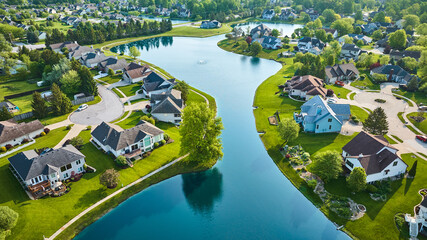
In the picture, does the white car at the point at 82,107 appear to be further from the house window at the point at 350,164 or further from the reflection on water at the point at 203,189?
the house window at the point at 350,164

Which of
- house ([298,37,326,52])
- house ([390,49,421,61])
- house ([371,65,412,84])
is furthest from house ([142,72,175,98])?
house ([390,49,421,61])

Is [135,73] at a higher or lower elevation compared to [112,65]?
higher

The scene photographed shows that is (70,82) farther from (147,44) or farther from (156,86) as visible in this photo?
(147,44)

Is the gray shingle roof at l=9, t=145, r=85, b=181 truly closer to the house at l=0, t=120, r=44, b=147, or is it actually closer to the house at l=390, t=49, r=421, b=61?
the house at l=0, t=120, r=44, b=147

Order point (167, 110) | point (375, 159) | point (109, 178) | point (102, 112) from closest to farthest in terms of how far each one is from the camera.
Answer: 1. point (109, 178)
2. point (375, 159)
3. point (167, 110)
4. point (102, 112)

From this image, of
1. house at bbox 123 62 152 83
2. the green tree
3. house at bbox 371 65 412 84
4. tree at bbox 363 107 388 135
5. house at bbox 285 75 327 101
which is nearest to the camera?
tree at bbox 363 107 388 135

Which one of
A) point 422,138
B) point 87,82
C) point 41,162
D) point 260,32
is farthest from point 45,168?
point 260,32

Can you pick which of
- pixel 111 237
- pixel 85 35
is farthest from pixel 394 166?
pixel 85 35
